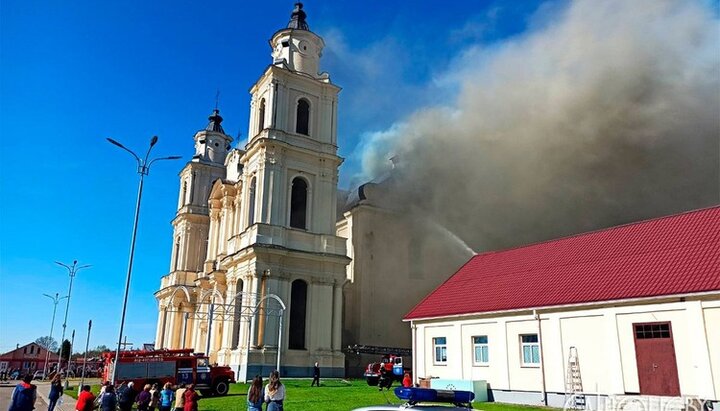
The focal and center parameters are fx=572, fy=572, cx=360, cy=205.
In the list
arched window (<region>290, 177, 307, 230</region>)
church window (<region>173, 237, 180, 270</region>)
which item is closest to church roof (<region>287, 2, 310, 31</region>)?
arched window (<region>290, 177, 307, 230</region>)

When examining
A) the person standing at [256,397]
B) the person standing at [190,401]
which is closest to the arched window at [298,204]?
the person standing at [190,401]

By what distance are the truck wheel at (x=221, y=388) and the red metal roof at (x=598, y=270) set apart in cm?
1002

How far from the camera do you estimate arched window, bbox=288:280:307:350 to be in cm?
3897

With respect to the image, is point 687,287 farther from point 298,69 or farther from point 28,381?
point 298,69

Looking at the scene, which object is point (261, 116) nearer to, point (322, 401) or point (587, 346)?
point (322, 401)

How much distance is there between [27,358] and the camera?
111500 millimetres

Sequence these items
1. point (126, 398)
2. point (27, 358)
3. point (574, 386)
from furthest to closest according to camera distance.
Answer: point (27, 358), point (574, 386), point (126, 398)

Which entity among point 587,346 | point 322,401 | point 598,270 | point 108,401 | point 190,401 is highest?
point 598,270

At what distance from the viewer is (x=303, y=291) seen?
40344 mm

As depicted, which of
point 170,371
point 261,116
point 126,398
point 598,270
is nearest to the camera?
point 126,398

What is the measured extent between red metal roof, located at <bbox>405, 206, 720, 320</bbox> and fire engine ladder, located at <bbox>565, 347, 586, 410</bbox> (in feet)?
7.39

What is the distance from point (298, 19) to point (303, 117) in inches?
396

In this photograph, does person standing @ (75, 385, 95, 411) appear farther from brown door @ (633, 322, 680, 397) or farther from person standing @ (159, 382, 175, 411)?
brown door @ (633, 322, 680, 397)

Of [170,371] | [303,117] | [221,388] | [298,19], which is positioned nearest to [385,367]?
[221,388]
